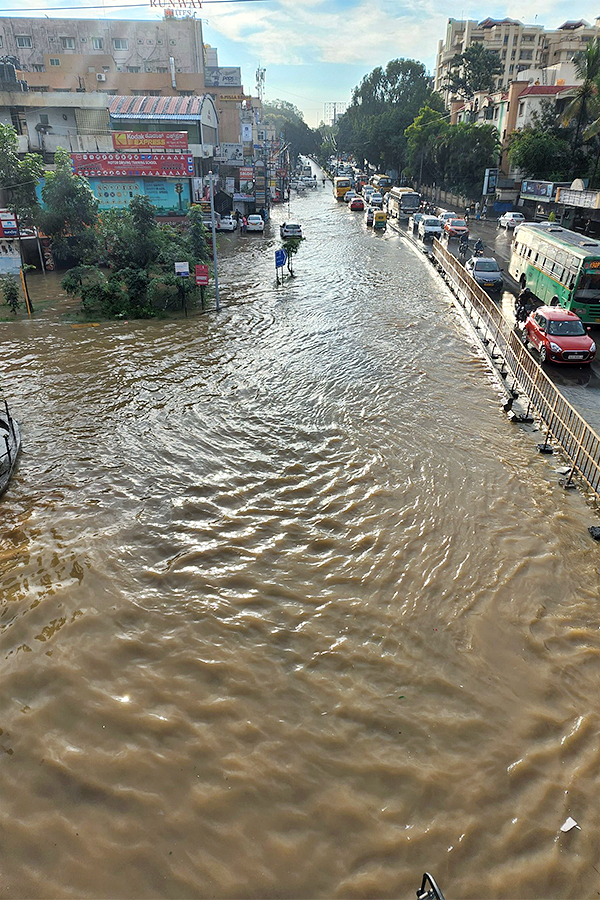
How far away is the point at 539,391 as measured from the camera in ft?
43.6

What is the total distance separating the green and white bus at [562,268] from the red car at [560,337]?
52.9 inches

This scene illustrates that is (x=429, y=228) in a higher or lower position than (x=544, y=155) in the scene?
lower

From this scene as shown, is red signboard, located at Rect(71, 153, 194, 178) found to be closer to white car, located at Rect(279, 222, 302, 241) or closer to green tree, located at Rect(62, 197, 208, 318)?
white car, located at Rect(279, 222, 302, 241)

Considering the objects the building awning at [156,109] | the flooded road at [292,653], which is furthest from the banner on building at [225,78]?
the flooded road at [292,653]

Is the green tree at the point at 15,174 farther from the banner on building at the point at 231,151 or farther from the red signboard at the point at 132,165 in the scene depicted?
the banner on building at the point at 231,151

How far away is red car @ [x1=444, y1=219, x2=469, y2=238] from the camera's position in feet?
123

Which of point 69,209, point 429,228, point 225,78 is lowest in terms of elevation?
point 429,228

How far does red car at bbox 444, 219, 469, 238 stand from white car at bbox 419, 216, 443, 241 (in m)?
0.56

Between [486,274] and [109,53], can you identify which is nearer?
[486,274]

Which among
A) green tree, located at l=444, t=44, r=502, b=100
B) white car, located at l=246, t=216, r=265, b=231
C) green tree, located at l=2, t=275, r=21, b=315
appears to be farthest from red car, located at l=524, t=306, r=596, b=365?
green tree, located at l=444, t=44, r=502, b=100

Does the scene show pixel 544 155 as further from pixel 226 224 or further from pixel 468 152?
pixel 226 224

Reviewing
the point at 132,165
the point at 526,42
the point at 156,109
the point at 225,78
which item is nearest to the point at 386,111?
the point at 526,42

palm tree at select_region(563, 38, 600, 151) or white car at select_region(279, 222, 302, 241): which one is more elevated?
palm tree at select_region(563, 38, 600, 151)

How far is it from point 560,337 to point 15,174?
22102 millimetres
